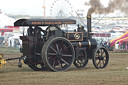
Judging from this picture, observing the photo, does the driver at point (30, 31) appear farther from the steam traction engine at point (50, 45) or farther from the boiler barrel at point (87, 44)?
the boiler barrel at point (87, 44)

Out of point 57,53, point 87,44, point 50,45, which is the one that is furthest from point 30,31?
point 87,44

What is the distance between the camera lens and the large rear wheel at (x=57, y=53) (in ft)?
44.2

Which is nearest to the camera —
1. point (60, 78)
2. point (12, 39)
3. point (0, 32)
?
point (60, 78)

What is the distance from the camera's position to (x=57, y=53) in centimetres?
1391

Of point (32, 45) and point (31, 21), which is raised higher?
point (31, 21)

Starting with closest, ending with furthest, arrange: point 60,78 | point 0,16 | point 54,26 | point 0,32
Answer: point 60,78, point 54,26, point 0,32, point 0,16

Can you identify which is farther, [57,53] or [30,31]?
[30,31]

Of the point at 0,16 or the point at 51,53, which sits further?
the point at 0,16

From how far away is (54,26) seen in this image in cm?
1442

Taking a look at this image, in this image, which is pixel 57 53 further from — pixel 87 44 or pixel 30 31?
pixel 87 44

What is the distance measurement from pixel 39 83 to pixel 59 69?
4048 mm

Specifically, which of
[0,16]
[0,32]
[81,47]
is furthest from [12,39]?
[81,47]

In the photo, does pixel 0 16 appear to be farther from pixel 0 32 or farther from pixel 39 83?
pixel 39 83

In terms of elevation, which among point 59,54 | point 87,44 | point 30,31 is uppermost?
point 30,31
